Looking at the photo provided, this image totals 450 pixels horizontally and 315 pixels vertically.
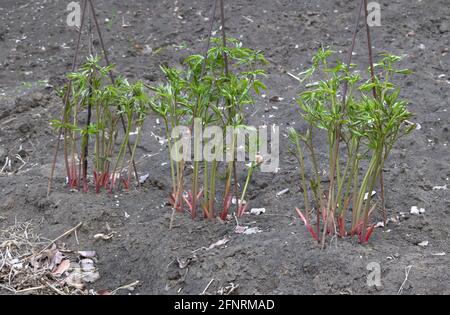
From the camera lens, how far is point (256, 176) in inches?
171

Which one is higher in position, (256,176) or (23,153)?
(23,153)

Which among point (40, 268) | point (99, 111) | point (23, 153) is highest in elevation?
point (99, 111)

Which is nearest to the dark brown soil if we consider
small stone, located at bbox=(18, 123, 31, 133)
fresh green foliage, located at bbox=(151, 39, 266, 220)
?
small stone, located at bbox=(18, 123, 31, 133)

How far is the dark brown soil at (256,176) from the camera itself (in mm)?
3275

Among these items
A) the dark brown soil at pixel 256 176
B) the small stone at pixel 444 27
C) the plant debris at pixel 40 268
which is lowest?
the plant debris at pixel 40 268

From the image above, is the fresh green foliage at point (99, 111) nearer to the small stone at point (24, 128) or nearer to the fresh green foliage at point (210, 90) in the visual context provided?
the fresh green foliage at point (210, 90)

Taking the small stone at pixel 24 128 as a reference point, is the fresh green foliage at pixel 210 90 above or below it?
above

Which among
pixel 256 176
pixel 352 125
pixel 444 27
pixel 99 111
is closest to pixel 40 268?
pixel 99 111

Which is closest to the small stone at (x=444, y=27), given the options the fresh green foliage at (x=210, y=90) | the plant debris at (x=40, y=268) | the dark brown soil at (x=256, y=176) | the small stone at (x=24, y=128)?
the dark brown soil at (x=256, y=176)

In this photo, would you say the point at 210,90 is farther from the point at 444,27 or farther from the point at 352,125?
the point at 444,27

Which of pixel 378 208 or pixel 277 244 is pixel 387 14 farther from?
pixel 277 244

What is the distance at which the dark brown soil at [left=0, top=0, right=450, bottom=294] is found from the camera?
3275 mm
